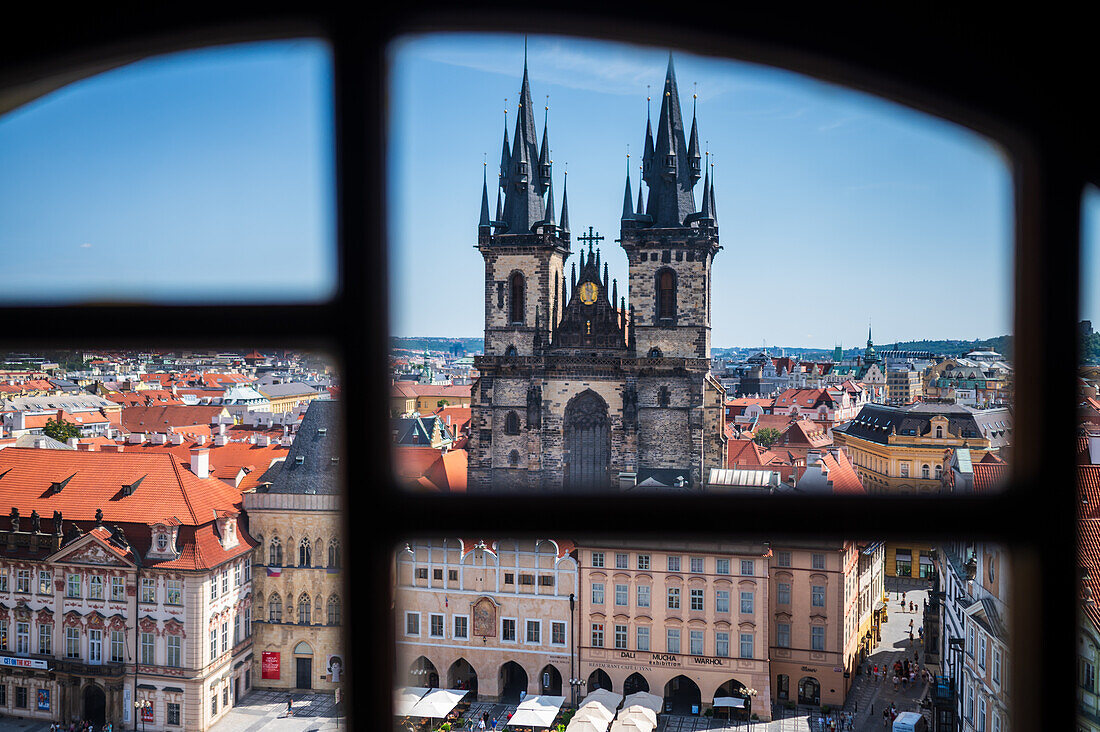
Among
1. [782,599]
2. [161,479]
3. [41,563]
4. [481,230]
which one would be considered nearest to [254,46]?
[161,479]

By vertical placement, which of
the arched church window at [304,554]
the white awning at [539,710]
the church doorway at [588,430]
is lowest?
the church doorway at [588,430]

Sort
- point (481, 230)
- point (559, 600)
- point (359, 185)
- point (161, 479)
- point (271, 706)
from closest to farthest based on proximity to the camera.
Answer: point (359, 185), point (271, 706), point (161, 479), point (559, 600), point (481, 230)

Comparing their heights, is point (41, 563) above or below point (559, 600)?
above

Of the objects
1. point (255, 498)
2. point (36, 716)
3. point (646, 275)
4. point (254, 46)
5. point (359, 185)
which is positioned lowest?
point (36, 716)

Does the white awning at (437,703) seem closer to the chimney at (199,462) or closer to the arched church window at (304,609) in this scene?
the arched church window at (304,609)

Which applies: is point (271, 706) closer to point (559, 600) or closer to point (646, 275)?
point (559, 600)

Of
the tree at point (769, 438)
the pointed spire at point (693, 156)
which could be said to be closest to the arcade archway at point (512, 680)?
the tree at point (769, 438)

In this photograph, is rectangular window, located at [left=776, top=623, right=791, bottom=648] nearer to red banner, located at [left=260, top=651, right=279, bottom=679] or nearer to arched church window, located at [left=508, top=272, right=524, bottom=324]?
red banner, located at [left=260, top=651, right=279, bottom=679]
